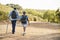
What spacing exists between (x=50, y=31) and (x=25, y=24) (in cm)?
74

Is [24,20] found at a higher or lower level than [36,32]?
higher

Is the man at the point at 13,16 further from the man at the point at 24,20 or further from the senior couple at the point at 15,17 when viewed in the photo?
the man at the point at 24,20

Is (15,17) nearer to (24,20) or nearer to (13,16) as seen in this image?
(13,16)

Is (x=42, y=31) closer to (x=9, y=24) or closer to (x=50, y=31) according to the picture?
(x=50, y=31)

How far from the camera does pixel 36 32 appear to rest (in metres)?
5.54

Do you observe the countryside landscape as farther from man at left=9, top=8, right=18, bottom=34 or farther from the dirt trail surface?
man at left=9, top=8, right=18, bottom=34

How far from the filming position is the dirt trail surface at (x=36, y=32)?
5.11 metres

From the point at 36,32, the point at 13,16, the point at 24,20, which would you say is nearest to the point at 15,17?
the point at 13,16

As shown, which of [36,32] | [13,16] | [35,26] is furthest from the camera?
[35,26]

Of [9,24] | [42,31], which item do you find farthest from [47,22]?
[9,24]

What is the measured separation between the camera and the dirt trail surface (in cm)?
511

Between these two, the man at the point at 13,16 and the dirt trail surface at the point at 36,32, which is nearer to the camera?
the dirt trail surface at the point at 36,32

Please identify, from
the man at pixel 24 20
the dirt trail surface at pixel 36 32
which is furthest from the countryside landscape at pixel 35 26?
the man at pixel 24 20

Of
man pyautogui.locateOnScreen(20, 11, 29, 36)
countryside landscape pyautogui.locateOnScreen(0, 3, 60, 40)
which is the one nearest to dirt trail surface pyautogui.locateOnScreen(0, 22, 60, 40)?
countryside landscape pyautogui.locateOnScreen(0, 3, 60, 40)
